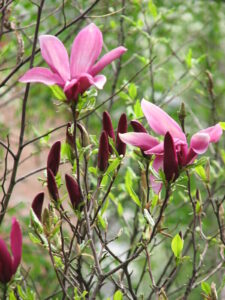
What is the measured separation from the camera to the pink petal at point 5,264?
76 centimetres

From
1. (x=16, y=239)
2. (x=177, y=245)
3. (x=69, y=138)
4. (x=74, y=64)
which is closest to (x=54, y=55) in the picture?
(x=74, y=64)

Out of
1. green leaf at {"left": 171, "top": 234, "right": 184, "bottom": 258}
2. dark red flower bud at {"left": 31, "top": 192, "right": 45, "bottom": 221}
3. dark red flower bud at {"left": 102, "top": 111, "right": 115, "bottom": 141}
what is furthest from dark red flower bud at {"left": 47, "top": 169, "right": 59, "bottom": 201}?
green leaf at {"left": 171, "top": 234, "right": 184, "bottom": 258}

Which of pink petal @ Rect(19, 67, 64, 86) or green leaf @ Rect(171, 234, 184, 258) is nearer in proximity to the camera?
pink petal @ Rect(19, 67, 64, 86)

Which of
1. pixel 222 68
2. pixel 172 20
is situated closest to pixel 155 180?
pixel 172 20

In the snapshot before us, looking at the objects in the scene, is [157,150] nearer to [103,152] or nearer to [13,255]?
[103,152]

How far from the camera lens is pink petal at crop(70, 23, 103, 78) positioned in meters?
0.83

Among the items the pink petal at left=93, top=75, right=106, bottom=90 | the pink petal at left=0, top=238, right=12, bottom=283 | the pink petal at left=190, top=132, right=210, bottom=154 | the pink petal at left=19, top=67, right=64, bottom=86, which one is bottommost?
the pink petal at left=0, top=238, right=12, bottom=283

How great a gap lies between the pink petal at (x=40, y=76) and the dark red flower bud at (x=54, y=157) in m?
0.11

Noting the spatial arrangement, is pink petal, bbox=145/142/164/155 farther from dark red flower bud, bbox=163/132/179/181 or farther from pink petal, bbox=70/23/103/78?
pink petal, bbox=70/23/103/78

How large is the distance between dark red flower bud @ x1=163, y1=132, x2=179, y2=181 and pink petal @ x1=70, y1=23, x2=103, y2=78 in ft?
0.50

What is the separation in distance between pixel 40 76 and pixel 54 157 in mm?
144

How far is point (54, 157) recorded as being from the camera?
35.7 inches

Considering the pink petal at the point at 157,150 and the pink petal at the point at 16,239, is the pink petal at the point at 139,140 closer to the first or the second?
the pink petal at the point at 157,150

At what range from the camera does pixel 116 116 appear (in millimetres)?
3666
